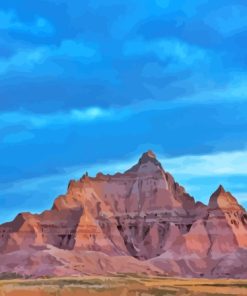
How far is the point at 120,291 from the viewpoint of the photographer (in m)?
55.3

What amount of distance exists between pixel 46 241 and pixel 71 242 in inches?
286

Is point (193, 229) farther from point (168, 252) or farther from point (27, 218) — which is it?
point (27, 218)

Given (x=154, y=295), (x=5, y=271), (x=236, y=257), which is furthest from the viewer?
(x=236, y=257)

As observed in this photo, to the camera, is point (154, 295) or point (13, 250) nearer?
point (154, 295)

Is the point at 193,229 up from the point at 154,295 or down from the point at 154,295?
up

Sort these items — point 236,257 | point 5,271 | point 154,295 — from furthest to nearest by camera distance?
1. point 236,257
2. point 5,271
3. point 154,295

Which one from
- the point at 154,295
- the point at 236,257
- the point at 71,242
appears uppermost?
the point at 71,242

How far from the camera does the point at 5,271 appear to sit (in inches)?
6422

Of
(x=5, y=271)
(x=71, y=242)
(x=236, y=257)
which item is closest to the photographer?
(x=5, y=271)

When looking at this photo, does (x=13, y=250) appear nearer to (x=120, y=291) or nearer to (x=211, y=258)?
(x=211, y=258)

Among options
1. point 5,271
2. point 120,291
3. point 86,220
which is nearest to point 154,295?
point 120,291

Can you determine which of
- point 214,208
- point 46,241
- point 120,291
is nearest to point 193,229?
point 214,208

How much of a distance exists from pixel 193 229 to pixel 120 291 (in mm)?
139895

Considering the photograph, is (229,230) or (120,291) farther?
(229,230)
